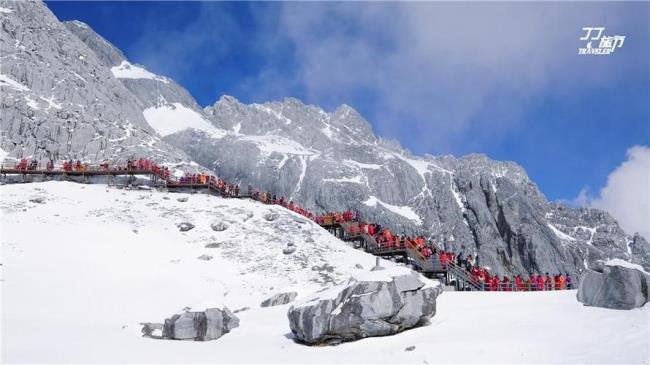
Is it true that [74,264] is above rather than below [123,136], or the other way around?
below

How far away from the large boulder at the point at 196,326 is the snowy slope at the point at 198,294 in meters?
0.62

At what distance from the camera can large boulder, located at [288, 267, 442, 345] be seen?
60.5 ft

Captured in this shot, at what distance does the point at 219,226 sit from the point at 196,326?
743 inches

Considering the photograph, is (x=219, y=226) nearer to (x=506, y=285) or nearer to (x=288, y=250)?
(x=288, y=250)

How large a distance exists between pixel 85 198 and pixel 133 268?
1192cm

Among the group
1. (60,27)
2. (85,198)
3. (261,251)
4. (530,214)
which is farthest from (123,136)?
(530,214)

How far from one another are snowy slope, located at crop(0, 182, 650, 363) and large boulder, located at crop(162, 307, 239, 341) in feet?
2.03

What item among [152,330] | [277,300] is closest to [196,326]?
[152,330]

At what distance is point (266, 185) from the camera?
19462cm

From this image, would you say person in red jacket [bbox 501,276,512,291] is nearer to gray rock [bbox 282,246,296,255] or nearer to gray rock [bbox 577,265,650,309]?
gray rock [bbox 577,265,650,309]

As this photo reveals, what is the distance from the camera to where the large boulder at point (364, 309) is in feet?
60.5

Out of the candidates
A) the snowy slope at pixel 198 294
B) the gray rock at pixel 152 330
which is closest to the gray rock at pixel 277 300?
the snowy slope at pixel 198 294

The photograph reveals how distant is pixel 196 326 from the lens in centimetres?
2025

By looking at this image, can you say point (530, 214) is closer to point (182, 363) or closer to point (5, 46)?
point (5, 46)
